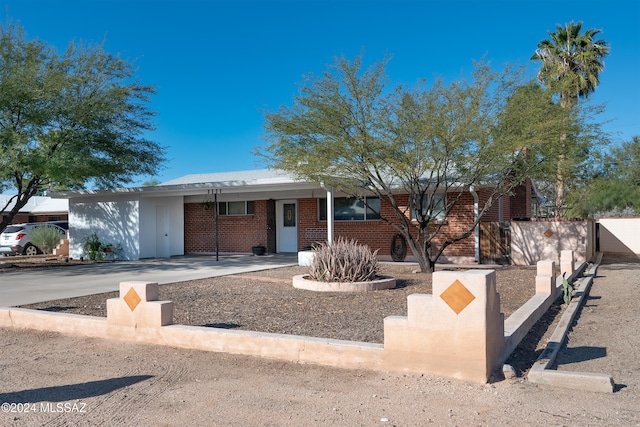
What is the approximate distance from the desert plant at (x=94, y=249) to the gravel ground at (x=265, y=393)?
45.8 feet

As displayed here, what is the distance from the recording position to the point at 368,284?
10891 millimetres

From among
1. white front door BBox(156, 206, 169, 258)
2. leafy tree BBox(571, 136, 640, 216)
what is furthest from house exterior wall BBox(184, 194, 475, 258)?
leafy tree BBox(571, 136, 640, 216)

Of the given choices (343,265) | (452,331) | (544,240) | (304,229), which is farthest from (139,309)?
(544,240)

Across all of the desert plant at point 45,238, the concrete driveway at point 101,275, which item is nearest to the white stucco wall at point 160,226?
A: the concrete driveway at point 101,275

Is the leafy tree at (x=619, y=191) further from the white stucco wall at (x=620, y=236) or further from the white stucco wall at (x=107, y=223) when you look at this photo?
the white stucco wall at (x=107, y=223)

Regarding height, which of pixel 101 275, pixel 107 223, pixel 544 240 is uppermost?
pixel 107 223

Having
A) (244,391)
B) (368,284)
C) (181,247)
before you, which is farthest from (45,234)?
(244,391)

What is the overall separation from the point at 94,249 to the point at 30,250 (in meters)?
6.24

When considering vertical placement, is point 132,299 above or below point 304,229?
below

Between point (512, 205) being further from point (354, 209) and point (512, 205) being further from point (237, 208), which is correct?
point (237, 208)

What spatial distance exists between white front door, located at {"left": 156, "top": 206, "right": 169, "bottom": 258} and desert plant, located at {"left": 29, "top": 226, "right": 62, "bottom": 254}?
18.9ft

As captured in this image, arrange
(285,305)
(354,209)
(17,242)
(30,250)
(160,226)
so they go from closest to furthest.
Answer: (285,305), (354,209), (160,226), (17,242), (30,250)

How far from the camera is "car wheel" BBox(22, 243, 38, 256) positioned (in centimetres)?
2432

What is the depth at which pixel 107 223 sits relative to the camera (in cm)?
2098
